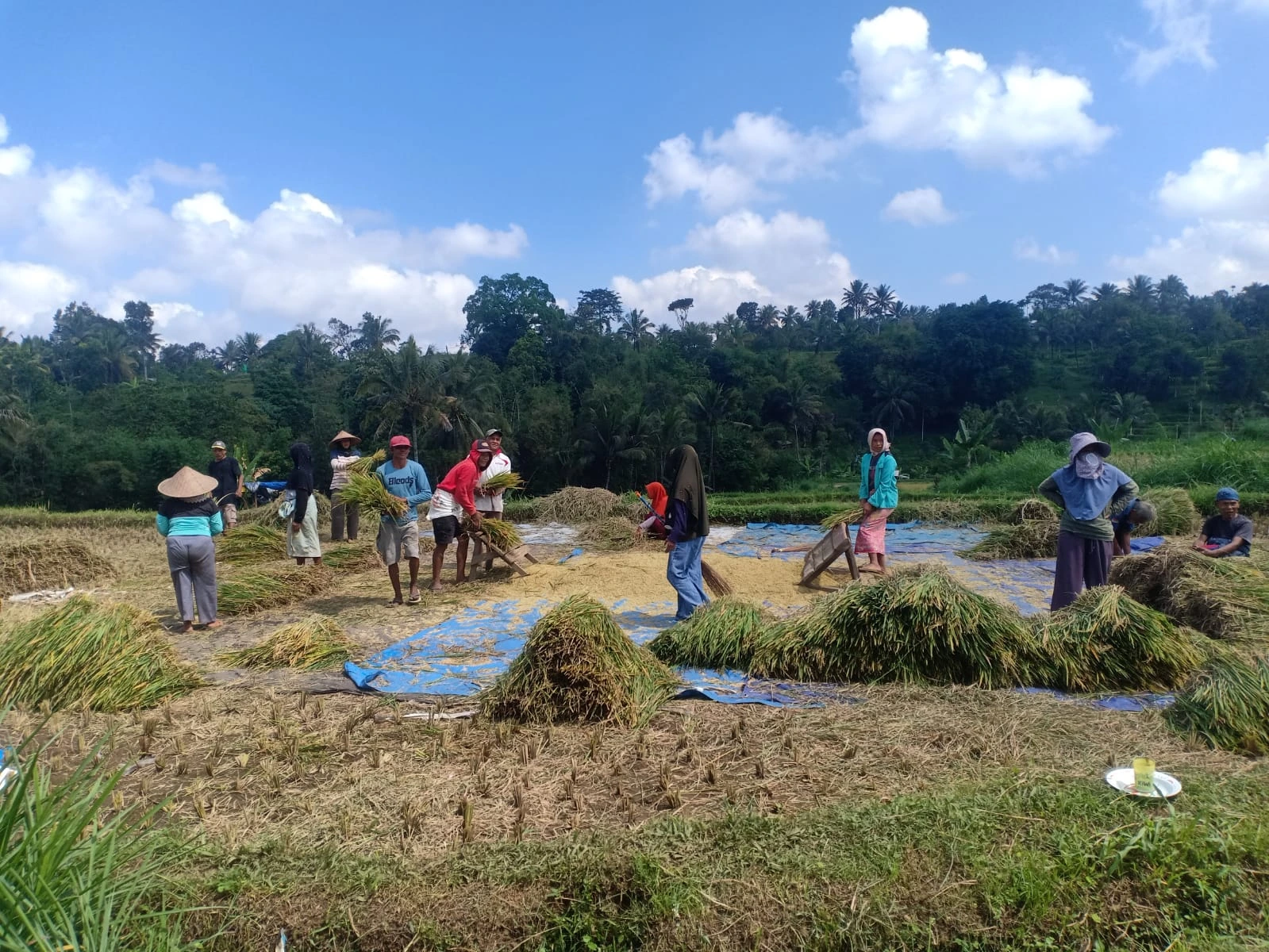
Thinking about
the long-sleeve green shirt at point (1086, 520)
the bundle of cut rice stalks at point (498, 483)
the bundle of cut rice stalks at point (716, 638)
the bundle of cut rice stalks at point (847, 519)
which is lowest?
the bundle of cut rice stalks at point (716, 638)

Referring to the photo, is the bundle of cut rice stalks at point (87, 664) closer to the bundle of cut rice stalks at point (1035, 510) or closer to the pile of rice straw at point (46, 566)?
the pile of rice straw at point (46, 566)

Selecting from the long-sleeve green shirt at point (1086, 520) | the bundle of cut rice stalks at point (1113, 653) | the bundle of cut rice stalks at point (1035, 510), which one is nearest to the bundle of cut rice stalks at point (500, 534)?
the long-sleeve green shirt at point (1086, 520)

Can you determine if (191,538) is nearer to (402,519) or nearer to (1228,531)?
(402,519)

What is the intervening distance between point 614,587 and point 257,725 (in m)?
3.93

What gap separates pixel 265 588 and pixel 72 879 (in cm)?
519

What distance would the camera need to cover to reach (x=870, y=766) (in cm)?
331

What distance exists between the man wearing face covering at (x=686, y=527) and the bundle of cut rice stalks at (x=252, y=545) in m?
5.49

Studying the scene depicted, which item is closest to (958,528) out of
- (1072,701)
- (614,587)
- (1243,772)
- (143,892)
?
(614,587)

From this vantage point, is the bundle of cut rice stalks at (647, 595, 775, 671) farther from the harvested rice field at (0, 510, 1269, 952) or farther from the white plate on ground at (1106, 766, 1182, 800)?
the white plate on ground at (1106, 766, 1182, 800)

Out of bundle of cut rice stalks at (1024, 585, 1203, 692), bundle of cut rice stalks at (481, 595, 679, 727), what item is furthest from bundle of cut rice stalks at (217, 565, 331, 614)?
bundle of cut rice stalks at (1024, 585, 1203, 692)

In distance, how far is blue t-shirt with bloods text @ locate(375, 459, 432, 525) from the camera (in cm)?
689

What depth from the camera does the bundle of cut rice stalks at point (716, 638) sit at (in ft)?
16.0

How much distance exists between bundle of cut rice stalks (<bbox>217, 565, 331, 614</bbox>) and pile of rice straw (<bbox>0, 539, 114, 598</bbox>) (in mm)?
2385

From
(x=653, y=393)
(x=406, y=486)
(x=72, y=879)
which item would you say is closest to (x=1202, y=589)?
(x=406, y=486)
